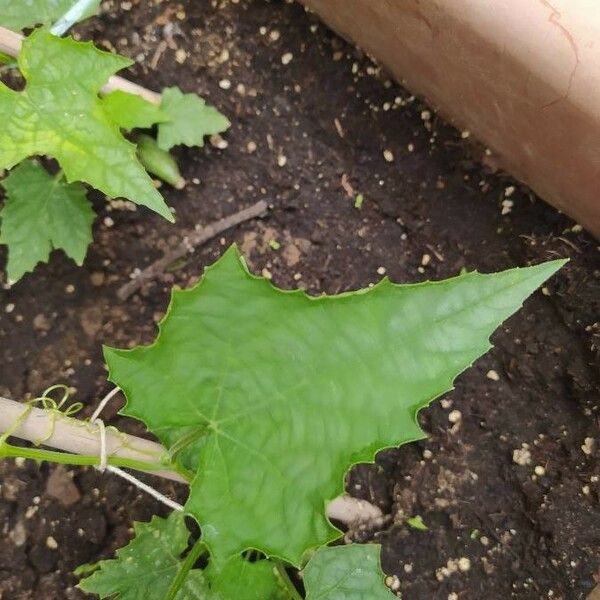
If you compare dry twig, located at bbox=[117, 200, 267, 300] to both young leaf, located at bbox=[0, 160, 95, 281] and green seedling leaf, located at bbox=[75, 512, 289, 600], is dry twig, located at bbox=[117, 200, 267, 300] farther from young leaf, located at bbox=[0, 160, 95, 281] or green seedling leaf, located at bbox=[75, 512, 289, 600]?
green seedling leaf, located at bbox=[75, 512, 289, 600]

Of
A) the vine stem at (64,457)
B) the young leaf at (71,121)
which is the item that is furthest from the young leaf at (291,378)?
the young leaf at (71,121)

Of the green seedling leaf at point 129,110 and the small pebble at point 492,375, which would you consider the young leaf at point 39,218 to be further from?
the small pebble at point 492,375

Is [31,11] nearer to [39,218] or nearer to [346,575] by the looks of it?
[39,218]

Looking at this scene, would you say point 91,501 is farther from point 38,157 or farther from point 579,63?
point 579,63

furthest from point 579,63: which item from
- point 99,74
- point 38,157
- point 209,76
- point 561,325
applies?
point 38,157

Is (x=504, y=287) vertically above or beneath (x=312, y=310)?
above
